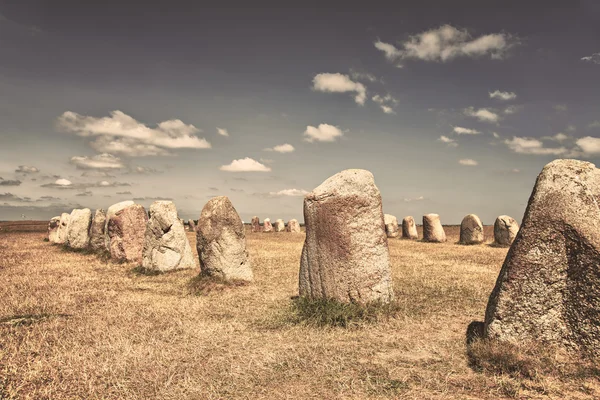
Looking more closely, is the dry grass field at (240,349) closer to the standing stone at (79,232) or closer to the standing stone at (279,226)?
the standing stone at (79,232)

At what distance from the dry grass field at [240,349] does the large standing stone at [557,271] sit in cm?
49

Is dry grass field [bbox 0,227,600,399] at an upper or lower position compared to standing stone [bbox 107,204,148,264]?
lower

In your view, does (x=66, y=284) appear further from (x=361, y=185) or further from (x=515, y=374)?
(x=515, y=374)

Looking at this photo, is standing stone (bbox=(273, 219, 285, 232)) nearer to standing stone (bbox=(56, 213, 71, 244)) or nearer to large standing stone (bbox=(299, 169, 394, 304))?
standing stone (bbox=(56, 213, 71, 244))

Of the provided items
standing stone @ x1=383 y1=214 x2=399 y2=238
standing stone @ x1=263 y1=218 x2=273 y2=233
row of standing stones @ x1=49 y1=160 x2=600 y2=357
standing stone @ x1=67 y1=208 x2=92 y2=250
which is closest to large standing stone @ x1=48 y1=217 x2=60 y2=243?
standing stone @ x1=67 y1=208 x2=92 y2=250

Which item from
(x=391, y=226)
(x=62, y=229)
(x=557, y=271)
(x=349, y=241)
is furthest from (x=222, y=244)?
(x=391, y=226)

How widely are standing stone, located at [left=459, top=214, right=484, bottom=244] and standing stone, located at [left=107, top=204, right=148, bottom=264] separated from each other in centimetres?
1922

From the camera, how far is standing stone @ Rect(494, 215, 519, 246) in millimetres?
22828

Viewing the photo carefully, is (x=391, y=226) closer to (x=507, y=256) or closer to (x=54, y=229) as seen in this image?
(x=54, y=229)

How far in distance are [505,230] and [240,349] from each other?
20947 millimetres

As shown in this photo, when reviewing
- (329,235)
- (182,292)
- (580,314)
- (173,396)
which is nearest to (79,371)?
(173,396)

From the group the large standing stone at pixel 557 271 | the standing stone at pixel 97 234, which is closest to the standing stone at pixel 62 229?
the standing stone at pixel 97 234

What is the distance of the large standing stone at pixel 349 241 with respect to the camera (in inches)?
320

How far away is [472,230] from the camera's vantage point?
1001 inches
